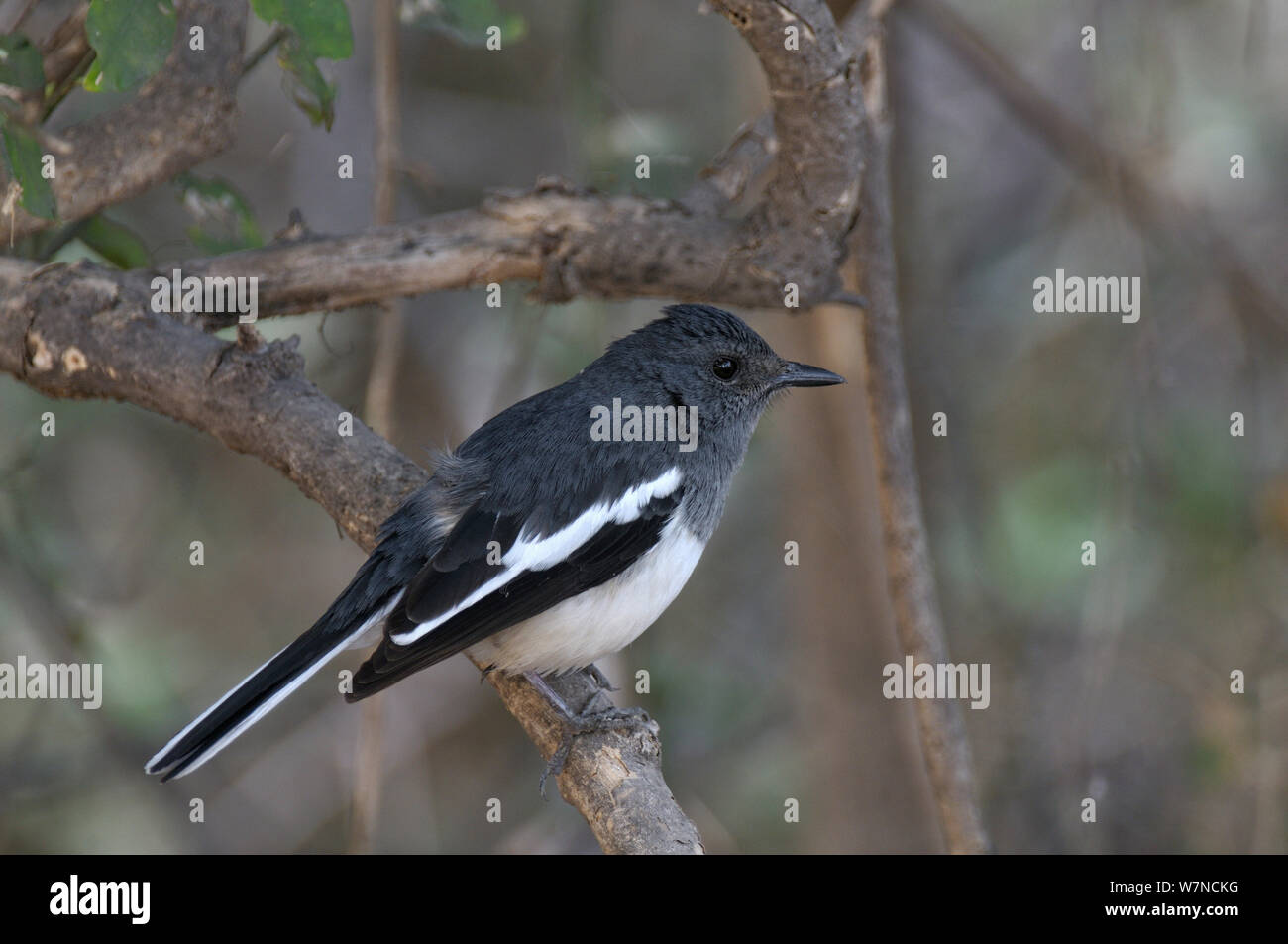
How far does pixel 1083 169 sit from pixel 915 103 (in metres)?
0.71

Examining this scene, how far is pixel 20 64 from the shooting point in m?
2.90

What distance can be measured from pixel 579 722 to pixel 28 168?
171 centimetres

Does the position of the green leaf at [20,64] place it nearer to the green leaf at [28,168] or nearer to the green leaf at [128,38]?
the green leaf at [28,168]

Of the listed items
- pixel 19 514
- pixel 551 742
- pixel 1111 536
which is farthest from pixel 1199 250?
pixel 19 514

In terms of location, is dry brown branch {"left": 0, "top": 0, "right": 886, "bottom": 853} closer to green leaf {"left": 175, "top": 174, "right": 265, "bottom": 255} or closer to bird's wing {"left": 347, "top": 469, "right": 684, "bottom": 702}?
green leaf {"left": 175, "top": 174, "right": 265, "bottom": 255}

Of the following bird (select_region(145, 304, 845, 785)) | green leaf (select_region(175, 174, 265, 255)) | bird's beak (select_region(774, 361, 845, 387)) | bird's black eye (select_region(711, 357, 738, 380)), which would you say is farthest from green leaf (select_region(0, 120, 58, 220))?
bird's beak (select_region(774, 361, 845, 387))

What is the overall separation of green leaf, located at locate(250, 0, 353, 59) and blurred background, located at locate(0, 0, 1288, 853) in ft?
3.99

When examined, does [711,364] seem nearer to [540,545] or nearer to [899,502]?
[899,502]

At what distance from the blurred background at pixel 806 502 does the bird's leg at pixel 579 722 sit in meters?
1.28

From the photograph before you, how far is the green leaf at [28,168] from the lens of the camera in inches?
103

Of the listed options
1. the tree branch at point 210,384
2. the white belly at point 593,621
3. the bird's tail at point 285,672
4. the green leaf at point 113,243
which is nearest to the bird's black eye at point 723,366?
the white belly at point 593,621

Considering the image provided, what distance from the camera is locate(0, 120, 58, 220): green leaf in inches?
103

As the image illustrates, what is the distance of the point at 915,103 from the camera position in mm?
5004

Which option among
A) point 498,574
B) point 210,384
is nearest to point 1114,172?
A: point 498,574
